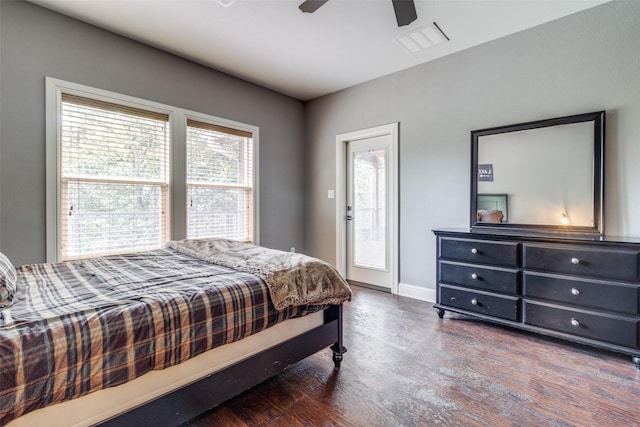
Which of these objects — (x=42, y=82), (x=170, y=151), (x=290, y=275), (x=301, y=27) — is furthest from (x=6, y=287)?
(x=301, y=27)

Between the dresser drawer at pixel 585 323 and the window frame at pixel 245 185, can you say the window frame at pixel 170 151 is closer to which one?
the window frame at pixel 245 185

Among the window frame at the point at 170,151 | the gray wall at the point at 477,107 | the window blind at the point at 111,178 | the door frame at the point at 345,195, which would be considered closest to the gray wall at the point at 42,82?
the window frame at the point at 170,151

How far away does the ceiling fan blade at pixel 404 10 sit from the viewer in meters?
1.86

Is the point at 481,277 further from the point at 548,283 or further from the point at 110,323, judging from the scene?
the point at 110,323

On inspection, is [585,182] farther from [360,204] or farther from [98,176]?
[98,176]

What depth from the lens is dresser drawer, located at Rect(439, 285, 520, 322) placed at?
2441 millimetres

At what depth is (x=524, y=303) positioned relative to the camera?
7.82 feet

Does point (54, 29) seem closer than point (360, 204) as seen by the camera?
Yes

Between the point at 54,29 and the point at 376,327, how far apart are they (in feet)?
12.1

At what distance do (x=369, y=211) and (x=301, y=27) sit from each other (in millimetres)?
2230

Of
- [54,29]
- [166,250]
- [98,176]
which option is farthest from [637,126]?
[54,29]

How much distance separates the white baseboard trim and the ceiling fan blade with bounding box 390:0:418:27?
2.58 meters

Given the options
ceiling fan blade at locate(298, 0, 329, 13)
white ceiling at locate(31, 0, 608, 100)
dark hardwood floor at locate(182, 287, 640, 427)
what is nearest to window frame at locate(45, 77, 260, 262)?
white ceiling at locate(31, 0, 608, 100)

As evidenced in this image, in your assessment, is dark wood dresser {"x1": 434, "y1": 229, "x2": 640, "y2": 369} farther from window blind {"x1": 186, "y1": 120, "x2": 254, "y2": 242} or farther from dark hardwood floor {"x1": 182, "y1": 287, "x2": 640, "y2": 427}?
window blind {"x1": 186, "y1": 120, "x2": 254, "y2": 242}
